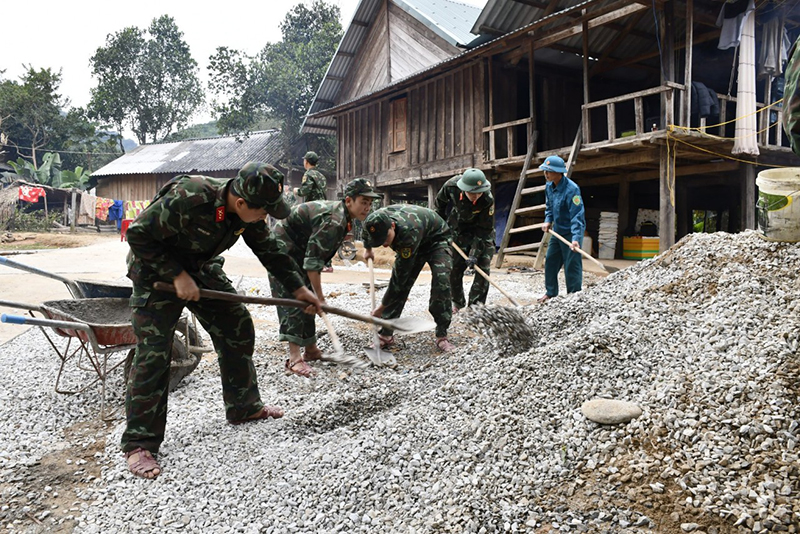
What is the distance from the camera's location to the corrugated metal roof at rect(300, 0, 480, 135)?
37.5ft

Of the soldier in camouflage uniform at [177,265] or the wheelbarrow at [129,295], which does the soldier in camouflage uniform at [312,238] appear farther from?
the soldier in camouflage uniform at [177,265]

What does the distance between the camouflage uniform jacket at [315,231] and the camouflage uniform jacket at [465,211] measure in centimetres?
139

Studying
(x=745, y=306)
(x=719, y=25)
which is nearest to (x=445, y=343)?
(x=745, y=306)

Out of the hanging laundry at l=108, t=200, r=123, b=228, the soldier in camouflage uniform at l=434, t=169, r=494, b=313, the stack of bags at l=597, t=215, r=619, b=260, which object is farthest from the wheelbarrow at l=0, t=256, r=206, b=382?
the hanging laundry at l=108, t=200, r=123, b=228

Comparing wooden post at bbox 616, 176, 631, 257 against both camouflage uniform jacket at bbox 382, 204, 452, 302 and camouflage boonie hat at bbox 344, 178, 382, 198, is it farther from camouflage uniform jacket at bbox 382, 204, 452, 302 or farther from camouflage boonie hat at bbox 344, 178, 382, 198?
camouflage boonie hat at bbox 344, 178, 382, 198

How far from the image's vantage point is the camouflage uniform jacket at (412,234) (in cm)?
428

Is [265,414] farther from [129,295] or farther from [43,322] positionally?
[129,295]

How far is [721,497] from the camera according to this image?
1.88m

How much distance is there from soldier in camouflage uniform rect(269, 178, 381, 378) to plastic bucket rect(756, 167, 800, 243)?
244 cm

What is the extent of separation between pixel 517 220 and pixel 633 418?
9083mm

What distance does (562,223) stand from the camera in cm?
585

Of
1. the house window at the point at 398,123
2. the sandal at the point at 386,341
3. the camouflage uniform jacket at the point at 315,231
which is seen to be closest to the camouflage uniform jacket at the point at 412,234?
the sandal at the point at 386,341

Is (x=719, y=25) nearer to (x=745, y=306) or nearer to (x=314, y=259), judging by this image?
(x=745, y=306)

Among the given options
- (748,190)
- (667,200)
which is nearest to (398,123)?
(667,200)
